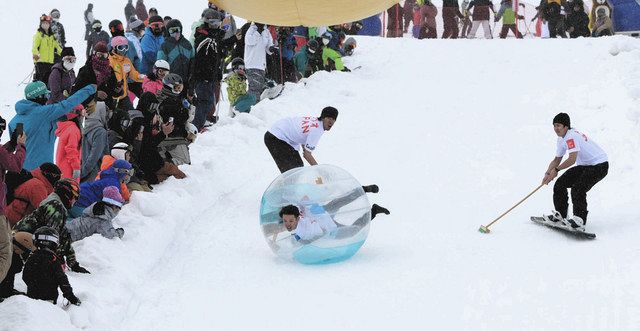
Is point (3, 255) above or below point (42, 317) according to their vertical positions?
above

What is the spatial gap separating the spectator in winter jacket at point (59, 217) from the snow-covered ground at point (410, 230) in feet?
0.66

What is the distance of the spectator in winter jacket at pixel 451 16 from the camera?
76.3ft

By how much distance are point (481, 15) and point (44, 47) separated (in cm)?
1244

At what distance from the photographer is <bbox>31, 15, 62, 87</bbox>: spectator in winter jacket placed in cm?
1465

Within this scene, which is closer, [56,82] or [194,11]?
[56,82]

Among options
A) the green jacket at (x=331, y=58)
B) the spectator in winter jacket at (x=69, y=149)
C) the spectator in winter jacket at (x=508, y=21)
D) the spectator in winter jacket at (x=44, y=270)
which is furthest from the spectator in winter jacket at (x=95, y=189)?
the spectator in winter jacket at (x=508, y=21)

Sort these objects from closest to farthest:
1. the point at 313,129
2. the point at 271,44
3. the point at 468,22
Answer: the point at 313,129
the point at 271,44
the point at 468,22

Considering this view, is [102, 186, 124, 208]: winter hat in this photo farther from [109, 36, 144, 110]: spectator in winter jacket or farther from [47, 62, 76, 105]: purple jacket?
[109, 36, 144, 110]: spectator in winter jacket

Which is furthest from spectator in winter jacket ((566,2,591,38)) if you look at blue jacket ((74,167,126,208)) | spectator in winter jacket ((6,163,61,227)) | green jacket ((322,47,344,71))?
spectator in winter jacket ((6,163,61,227))

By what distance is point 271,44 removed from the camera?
16.1 meters

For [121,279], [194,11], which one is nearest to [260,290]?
[121,279]

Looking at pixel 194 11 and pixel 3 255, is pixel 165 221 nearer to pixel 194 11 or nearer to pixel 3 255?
pixel 3 255

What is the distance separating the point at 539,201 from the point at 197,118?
17.2 feet

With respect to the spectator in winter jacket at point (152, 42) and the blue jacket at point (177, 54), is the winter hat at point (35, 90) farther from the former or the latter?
the spectator in winter jacket at point (152, 42)
